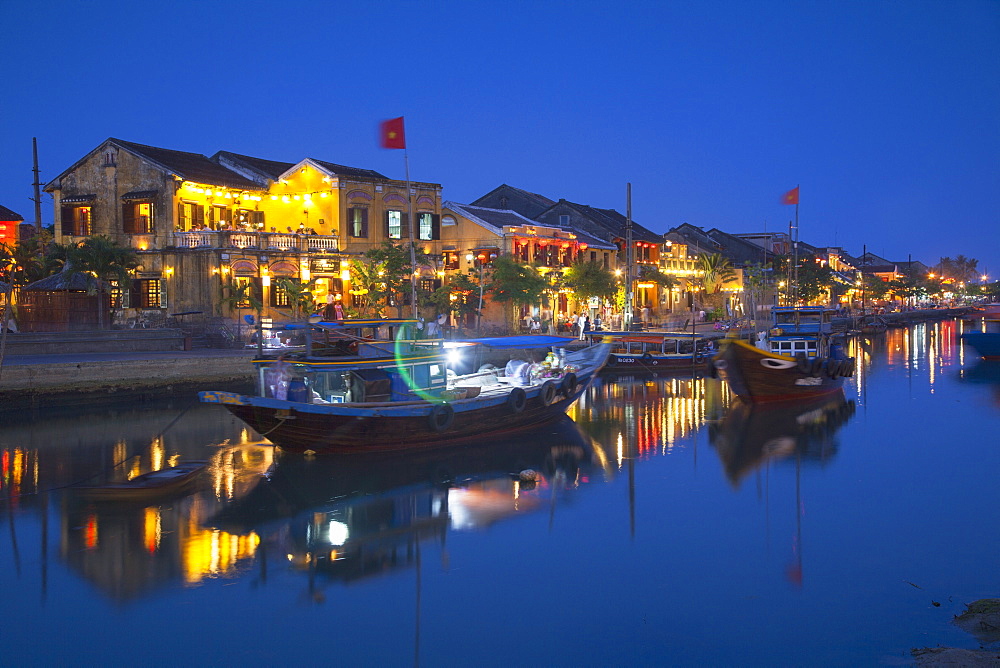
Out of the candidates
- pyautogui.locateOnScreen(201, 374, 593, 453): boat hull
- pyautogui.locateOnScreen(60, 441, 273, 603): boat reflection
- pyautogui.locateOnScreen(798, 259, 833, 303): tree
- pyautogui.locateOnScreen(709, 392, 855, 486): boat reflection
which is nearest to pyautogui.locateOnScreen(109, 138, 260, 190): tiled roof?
pyautogui.locateOnScreen(201, 374, 593, 453): boat hull

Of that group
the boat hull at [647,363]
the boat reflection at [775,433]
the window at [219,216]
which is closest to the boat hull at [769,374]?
the boat reflection at [775,433]

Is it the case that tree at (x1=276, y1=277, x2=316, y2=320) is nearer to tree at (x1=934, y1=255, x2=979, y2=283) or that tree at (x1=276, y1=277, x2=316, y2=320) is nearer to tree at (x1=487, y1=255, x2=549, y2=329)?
tree at (x1=487, y1=255, x2=549, y2=329)

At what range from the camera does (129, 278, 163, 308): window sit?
37.5 metres

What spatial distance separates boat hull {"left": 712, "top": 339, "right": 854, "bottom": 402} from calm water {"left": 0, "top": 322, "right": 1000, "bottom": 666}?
14.8 ft

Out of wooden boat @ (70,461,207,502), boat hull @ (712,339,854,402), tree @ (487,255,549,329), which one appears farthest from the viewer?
tree @ (487,255,549,329)

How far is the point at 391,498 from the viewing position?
54.1 ft

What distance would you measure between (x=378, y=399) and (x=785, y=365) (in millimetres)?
15443

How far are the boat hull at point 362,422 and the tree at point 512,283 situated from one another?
2170 centimetres

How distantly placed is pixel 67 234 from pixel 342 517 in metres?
31.4

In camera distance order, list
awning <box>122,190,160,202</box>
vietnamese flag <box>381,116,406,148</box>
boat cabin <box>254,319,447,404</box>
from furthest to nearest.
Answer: awning <box>122,190,160,202</box>
vietnamese flag <box>381,116,406,148</box>
boat cabin <box>254,319,447,404</box>

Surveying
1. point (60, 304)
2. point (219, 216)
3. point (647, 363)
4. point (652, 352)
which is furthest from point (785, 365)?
point (60, 304)

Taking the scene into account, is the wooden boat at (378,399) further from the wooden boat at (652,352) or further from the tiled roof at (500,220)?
the tiled roof at (500,220)

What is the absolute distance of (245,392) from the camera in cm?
2927

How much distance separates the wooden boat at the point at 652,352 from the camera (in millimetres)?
39375
